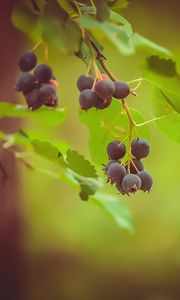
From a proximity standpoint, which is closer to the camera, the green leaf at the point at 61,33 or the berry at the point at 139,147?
the green leaf at the point at 61,33

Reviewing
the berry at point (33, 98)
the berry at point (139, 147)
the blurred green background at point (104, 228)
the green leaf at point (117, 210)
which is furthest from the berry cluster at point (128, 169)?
the blurred green background at point (104, 228)

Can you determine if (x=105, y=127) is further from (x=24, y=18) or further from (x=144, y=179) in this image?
(x=24, y=18)

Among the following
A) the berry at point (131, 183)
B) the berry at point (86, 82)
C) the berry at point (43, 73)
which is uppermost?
the berry at point (43, 73)

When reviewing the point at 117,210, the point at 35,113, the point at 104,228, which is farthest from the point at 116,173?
the point at 104,228

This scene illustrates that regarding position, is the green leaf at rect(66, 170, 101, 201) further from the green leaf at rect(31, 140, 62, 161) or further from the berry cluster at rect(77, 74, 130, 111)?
the berry cluster at rect(77, 74, 130, 111)

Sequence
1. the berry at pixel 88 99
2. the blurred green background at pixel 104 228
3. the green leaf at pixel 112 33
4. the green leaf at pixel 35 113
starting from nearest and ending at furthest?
the green leaf at pixel 112 33 < the berry at pixel 88 99 < the green leaf at pixel 35 113 < the blurred green background at pixel 104 228

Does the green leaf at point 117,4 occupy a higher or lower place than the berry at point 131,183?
higher

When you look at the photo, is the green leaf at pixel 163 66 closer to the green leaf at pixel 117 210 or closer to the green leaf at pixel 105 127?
the green leaf at pixel 105 127

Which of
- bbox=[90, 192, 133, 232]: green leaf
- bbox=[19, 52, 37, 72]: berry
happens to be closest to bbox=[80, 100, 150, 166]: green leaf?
bbox=[19, 52, 37, 72]: berry
